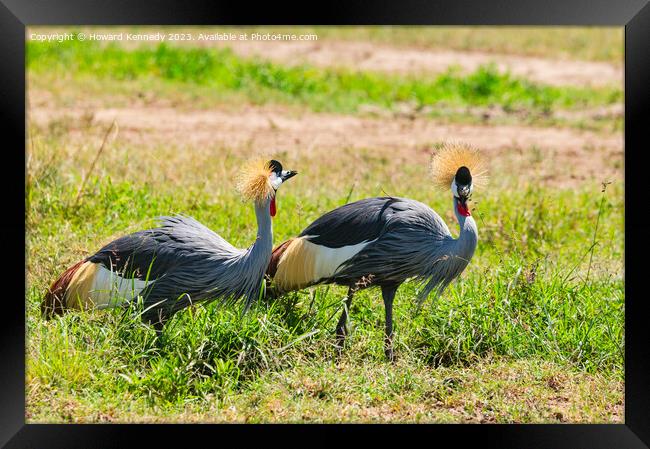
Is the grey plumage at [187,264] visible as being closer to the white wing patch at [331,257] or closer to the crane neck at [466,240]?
the white wing patch at [331,257]

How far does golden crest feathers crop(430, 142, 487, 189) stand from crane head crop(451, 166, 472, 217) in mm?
55

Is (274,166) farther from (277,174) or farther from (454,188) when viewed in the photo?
(454,188)

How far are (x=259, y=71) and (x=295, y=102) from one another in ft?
2.72

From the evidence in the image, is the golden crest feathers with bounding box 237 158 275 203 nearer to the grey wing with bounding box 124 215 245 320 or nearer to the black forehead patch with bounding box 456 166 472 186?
the grey wing with bounding box 124 215 245 320

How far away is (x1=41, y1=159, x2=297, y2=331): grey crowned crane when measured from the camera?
161 inches

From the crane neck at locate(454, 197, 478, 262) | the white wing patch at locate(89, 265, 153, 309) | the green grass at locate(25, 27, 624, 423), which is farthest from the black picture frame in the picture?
the crane neck at locate(454, 197, 478, 262)

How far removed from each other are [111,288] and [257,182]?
0.77m

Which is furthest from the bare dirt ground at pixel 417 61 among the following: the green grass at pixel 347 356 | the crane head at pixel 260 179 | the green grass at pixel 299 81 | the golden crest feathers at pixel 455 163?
the crane head at pixel 260 179

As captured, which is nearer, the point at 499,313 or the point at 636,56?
the point at 636,56

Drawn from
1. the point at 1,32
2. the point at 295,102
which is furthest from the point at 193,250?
the point at 295,102

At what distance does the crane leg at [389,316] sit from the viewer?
14.3ft

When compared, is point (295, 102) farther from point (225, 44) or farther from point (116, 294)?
point (116, 294)

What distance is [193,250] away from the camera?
4.16 metres

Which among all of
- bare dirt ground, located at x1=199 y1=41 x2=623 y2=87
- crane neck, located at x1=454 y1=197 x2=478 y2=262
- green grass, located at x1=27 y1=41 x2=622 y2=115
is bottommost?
crane neck, located at x1=454 y1=197 x2=478 y2=262
